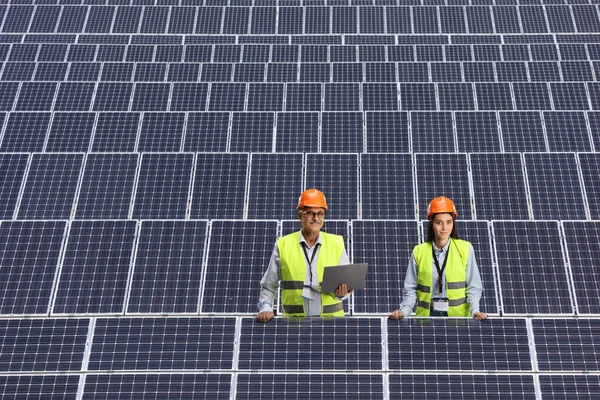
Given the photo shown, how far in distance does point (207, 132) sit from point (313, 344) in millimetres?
8223

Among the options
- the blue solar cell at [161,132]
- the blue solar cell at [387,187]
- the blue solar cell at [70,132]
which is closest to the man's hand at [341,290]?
the blue solar cell at [387,187]

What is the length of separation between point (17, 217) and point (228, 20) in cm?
1503

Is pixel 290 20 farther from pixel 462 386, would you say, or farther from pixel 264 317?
pixel 462 386

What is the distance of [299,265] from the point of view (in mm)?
6285

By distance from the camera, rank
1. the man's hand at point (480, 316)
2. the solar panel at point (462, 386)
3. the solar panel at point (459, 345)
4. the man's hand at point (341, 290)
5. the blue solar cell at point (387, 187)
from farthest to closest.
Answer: the blue solar cell at point (387, 187)
the man's hand at point (341, 290)
the man's hand at point (480, 316)
the solar panel at point (459, 345)
the solar panel at point (462, 386)

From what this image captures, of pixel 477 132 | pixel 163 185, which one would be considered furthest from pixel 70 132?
pixel 477 132

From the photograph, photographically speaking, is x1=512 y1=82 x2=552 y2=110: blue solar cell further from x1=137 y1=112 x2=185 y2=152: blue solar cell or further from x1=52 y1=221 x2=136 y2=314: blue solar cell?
x1=52 y1=221 x2=136 y2=314: blue solar cell

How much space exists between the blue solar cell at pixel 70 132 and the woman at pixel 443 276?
949 cm

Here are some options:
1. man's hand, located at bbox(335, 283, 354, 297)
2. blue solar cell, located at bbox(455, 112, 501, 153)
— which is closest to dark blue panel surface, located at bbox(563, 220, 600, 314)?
man's hand, located at bbox(335, 283, 354, 297)

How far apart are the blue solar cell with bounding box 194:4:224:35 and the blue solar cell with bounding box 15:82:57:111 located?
8.21 meters

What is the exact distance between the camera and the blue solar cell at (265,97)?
14656 millimetres

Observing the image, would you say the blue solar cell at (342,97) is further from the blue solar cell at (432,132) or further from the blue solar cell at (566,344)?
the blue solar cell at (566,344)

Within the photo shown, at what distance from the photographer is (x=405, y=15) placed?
2236cm

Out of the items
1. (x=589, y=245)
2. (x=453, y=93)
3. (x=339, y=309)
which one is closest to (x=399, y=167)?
(x=589, y=245)
